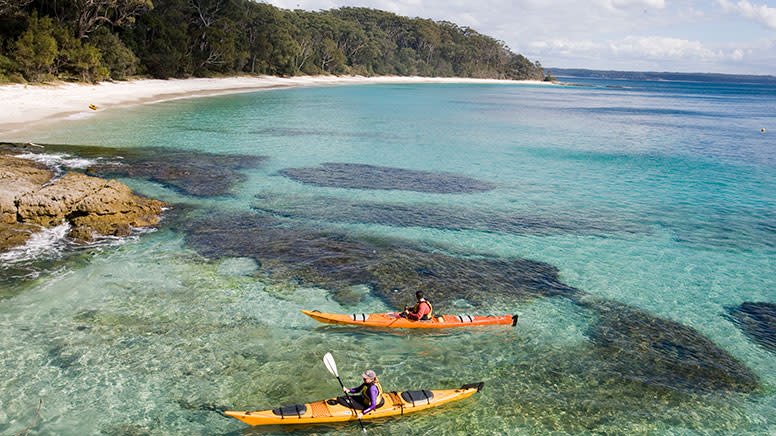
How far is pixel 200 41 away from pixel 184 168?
5788 cm

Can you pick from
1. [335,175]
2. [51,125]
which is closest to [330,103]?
[51,125]

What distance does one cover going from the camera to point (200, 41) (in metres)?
76.6

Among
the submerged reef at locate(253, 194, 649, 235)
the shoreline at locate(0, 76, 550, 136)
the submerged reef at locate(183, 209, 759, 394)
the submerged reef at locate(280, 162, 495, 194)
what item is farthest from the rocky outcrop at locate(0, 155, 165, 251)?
the shoreline at locate(0, 76, 550, 136)

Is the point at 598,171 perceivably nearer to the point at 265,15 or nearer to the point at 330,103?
the point at 330,103

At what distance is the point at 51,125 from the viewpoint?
36312mm

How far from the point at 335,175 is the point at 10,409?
20.3m

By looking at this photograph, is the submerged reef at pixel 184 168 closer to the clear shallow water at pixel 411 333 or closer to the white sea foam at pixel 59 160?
the white sea foam at pixel 59 160

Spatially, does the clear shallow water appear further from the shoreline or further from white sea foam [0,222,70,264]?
the shoreline

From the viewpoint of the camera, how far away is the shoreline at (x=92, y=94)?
125 feet

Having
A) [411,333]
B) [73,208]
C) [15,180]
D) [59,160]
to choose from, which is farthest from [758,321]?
[59,160]

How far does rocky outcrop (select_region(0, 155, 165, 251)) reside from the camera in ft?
56.7

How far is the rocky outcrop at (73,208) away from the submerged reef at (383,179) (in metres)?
9.56

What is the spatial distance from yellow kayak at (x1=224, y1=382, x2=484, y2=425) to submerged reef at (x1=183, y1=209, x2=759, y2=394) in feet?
13.1

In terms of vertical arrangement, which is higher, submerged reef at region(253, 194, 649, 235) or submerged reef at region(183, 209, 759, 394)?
submerged reef at region(253, 194, 649, 235)
